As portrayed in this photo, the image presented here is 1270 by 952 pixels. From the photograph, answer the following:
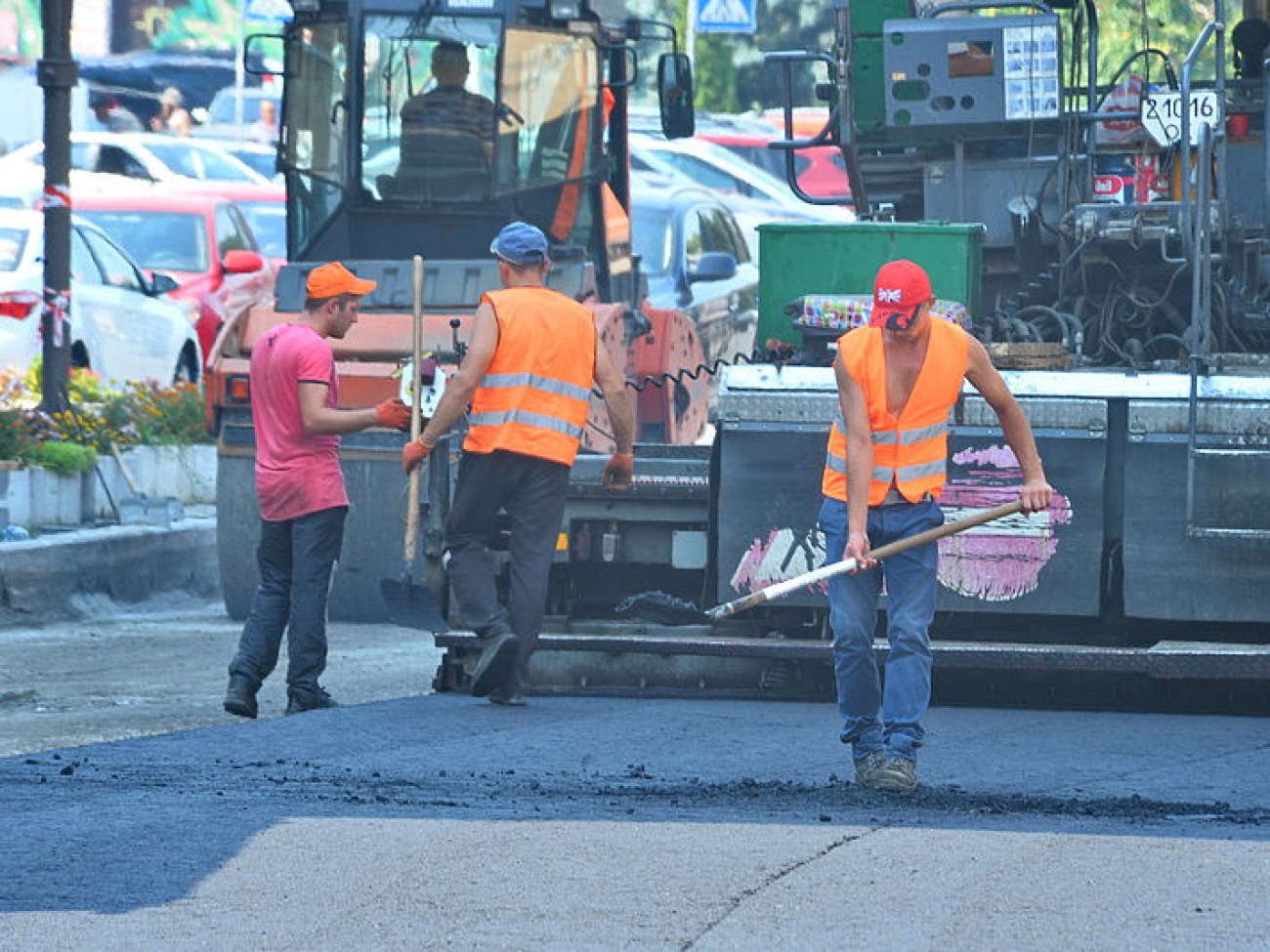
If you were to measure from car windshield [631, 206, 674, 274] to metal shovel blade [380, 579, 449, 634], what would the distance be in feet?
32.2

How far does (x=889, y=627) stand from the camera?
8328 mm

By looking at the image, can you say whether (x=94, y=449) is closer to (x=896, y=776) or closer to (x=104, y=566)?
(x=104, y=566)

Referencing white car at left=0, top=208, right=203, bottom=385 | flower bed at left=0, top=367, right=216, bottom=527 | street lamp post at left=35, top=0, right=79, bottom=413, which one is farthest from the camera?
white car at left=0, top=208, right=203, bottom=385

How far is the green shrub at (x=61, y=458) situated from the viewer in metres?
14.9

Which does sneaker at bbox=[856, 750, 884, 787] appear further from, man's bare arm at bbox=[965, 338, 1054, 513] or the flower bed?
the flower bed

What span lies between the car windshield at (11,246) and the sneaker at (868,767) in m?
12.1

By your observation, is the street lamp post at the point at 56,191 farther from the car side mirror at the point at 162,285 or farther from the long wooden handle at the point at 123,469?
the car side mirror at the point at 162,285

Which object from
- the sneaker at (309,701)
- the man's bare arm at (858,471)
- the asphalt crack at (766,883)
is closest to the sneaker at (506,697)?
the sneaker at (309,701)

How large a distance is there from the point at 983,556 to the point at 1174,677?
75 cm

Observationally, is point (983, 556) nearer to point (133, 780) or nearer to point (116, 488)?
point (133, 780)

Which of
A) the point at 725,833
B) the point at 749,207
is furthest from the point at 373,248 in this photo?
the point at 749,207

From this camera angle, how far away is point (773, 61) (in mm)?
11328

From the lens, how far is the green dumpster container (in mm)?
10570

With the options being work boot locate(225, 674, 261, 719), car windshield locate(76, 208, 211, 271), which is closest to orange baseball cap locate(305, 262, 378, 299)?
work boot locate(225, 674, 261, 719)
